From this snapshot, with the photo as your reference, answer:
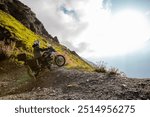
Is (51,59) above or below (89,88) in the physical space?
above

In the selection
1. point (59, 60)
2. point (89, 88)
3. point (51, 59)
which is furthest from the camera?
point (59, 60)

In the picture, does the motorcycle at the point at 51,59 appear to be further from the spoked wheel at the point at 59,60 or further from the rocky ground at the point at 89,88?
the rocky ground at the point at 89,88

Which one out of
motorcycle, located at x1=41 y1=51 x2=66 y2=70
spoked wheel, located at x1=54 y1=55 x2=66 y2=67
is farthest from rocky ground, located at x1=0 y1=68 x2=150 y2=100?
spoked wheel, located at x1=54 y1=55 x2=66 y2=67

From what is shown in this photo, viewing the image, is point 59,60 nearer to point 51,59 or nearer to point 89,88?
point 51,59

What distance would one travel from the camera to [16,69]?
76.9 feet

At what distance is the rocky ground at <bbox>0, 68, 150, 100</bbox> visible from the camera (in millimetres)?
13492

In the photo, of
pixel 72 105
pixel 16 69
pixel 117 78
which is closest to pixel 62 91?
pixel 117 78

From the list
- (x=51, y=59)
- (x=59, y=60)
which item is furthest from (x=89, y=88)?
(x=59, y=60)

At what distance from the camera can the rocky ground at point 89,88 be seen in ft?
44.3

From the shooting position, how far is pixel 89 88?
15.0m

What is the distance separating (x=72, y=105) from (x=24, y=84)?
894 centimetres

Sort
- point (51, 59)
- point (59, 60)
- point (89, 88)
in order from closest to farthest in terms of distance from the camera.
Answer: point (89, 88), point (51, 59), point (59, 60)

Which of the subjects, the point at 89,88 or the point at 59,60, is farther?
the point at 59,60

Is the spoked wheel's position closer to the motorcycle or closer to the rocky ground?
the motorcycle
